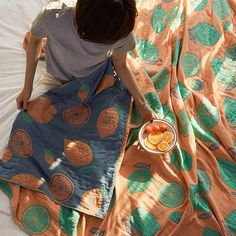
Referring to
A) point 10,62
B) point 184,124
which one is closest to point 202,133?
point 184,124

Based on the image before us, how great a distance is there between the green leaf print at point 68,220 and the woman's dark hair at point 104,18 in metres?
0.49

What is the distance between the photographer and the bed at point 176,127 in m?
1.05

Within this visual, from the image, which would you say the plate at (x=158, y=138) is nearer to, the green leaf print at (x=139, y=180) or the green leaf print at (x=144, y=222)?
the green leaf print at (x=139, y=180)

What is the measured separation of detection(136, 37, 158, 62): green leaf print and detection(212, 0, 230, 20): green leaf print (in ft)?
1.15

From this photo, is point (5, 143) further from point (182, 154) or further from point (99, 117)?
point (182, 154)

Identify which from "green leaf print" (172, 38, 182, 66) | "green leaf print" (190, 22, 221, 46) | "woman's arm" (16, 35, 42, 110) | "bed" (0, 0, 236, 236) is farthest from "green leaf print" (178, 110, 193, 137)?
"woman's arm" (16, 35, 42, 110)

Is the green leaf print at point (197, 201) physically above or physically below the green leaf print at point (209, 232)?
above

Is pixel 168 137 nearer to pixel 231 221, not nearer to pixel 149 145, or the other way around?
pixel 149 145

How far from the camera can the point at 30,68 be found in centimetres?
112

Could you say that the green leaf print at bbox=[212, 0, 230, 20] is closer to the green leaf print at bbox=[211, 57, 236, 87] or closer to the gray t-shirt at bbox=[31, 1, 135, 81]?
the green leaf print at bbox=[211, 57, 236, 87]

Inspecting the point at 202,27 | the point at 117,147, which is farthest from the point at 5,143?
the point at 202,27

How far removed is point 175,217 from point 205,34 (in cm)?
79

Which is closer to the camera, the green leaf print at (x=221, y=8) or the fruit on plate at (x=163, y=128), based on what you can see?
the fruit on plate at (x=163, y=128)

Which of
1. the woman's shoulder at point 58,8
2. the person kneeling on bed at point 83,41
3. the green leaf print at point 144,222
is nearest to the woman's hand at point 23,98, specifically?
the person kneeling on bed at point 83,41
